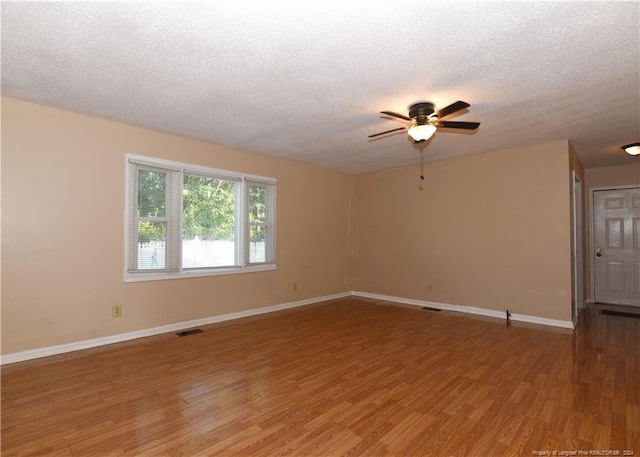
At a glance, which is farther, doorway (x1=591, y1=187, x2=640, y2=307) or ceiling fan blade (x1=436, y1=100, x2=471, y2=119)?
doorway (x1=591, y1=187, x2=640, y2=307)

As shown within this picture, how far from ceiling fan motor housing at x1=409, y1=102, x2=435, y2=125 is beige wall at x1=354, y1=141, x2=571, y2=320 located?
256 centimetres

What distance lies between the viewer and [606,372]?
3029mm

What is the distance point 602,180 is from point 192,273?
7.34 metres

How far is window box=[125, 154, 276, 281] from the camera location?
4.14m

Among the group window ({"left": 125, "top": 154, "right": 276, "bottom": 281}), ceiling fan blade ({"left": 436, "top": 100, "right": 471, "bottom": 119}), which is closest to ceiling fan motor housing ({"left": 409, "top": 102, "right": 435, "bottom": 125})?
ceiling fan blade ({"left": 436, "top": 100, "right": 471, "bottom": 119})

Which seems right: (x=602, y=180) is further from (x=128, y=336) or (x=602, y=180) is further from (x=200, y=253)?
(x=128, y=336)

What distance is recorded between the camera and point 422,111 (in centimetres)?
328

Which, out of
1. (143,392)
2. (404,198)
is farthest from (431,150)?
(143,392)

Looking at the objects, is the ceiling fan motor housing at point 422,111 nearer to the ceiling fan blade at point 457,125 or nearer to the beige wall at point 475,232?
the ceiling fan blade at point 457,125

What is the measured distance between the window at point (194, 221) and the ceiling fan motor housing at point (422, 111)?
2903mm

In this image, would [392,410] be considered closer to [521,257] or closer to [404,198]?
[521,257]

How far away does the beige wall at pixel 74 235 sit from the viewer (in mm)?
3297

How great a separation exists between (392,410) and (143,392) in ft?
6.39

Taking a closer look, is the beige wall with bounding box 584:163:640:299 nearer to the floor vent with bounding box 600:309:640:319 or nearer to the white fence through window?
the floor vent with bounding box 600:309:640:319
